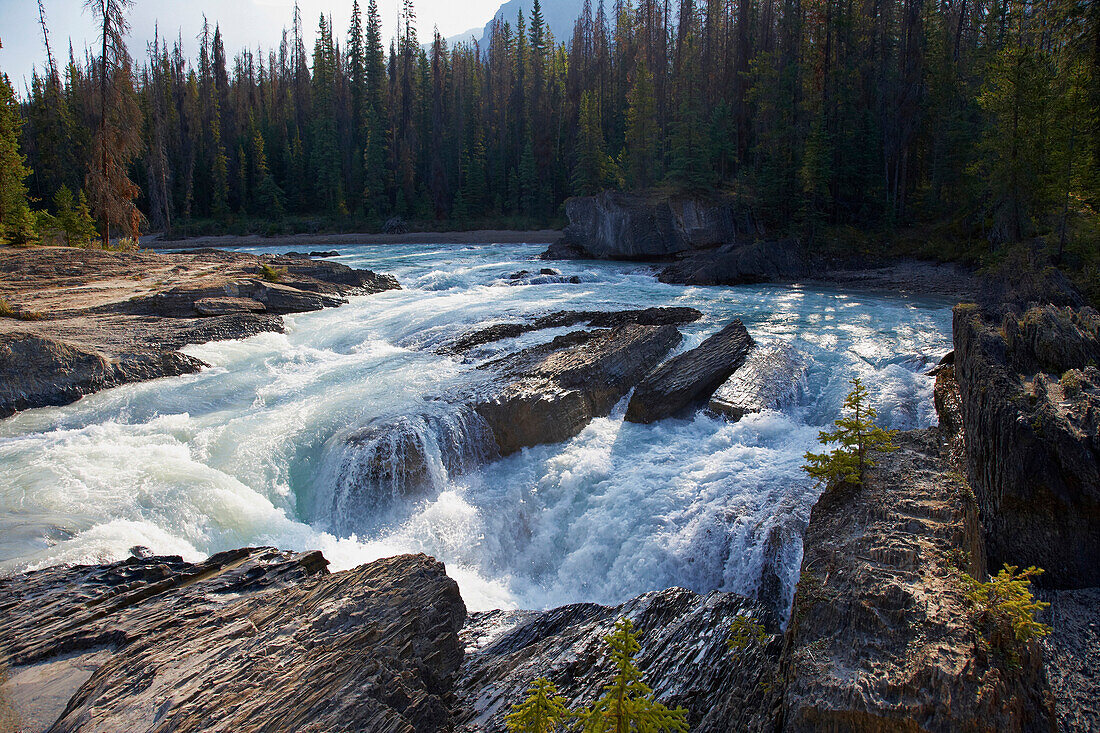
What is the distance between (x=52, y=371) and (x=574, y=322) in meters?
10.6

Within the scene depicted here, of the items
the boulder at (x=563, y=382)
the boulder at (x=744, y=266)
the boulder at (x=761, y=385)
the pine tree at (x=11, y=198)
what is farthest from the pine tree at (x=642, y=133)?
the pine tree at (x=11, y=198)

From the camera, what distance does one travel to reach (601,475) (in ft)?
27.7

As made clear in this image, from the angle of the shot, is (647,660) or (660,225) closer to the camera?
(647,660)

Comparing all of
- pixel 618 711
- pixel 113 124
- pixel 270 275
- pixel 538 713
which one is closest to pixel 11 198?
pixel 113 124

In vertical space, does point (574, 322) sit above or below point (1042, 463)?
above

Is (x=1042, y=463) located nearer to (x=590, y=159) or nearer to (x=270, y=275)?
(x=270, y=275)

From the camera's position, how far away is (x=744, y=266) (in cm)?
2527

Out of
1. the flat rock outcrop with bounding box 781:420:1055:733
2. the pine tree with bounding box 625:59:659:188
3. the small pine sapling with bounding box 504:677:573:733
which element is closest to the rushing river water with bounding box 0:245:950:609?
the flat rock outcrop with bounding box 781:420:1055:733

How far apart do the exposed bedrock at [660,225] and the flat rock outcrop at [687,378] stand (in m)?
19.8

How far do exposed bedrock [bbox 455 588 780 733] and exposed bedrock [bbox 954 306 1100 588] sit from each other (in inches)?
94.6

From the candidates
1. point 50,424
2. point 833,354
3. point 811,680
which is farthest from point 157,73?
point 811,680

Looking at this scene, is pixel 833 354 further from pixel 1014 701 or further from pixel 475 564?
pixel 1014 701

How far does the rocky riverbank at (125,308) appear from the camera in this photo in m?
10.3

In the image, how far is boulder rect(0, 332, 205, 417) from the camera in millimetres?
9859
